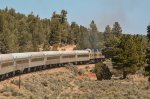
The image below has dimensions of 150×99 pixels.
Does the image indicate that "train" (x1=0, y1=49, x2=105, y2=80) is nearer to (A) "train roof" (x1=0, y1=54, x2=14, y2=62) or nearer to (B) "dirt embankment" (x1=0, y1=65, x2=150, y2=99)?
(A) "train roof" (x1=0, y1=54, x2=14, y2=62)

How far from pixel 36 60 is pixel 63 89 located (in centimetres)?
1537

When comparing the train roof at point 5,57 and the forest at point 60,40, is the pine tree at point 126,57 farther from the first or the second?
the train roof at point 5,57

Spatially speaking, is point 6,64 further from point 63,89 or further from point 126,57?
point 126,57

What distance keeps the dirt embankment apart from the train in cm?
191

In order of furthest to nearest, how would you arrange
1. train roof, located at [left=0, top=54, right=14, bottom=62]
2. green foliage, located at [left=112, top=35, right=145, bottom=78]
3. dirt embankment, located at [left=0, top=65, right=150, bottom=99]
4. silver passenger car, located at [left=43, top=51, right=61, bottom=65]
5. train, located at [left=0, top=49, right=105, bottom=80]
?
silver passenger car, located at [left=43, top=51, right=61, bottom=65], green foliage, located at [left=112, top=35, right=145, bottom=78], train, located at [left=0, top=49, right=105, bottom=80], train roof, located at [left=0, top=54, right=14, bottom=62], dirt embankment, located at [left=0, top=65, right=150, bottom=99]

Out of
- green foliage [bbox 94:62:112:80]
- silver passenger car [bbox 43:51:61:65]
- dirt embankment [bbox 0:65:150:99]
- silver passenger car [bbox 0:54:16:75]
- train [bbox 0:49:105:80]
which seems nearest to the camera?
dirt embankment [bbox 0:65:150:99]

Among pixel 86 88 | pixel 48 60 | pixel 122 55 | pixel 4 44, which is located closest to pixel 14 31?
pixel 4 44

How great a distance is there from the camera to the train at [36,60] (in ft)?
198

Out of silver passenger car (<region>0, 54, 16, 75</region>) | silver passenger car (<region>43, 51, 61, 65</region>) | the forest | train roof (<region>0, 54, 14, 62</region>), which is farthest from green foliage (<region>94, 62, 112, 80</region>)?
train roof (<region>0, 54, 14, 62</region>)

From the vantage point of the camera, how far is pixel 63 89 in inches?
2557

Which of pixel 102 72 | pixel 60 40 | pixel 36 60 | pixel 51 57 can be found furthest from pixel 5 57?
pixel 60 40

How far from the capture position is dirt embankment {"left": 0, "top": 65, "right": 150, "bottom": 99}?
169 ft

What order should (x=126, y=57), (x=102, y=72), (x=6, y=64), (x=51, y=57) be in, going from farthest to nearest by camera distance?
(x=51, y=57), (x=102, y=72), (x=126, y=57), (x=6, y=64)

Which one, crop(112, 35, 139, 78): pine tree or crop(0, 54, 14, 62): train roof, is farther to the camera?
crop(112, 35, 139, 78): pine tree
